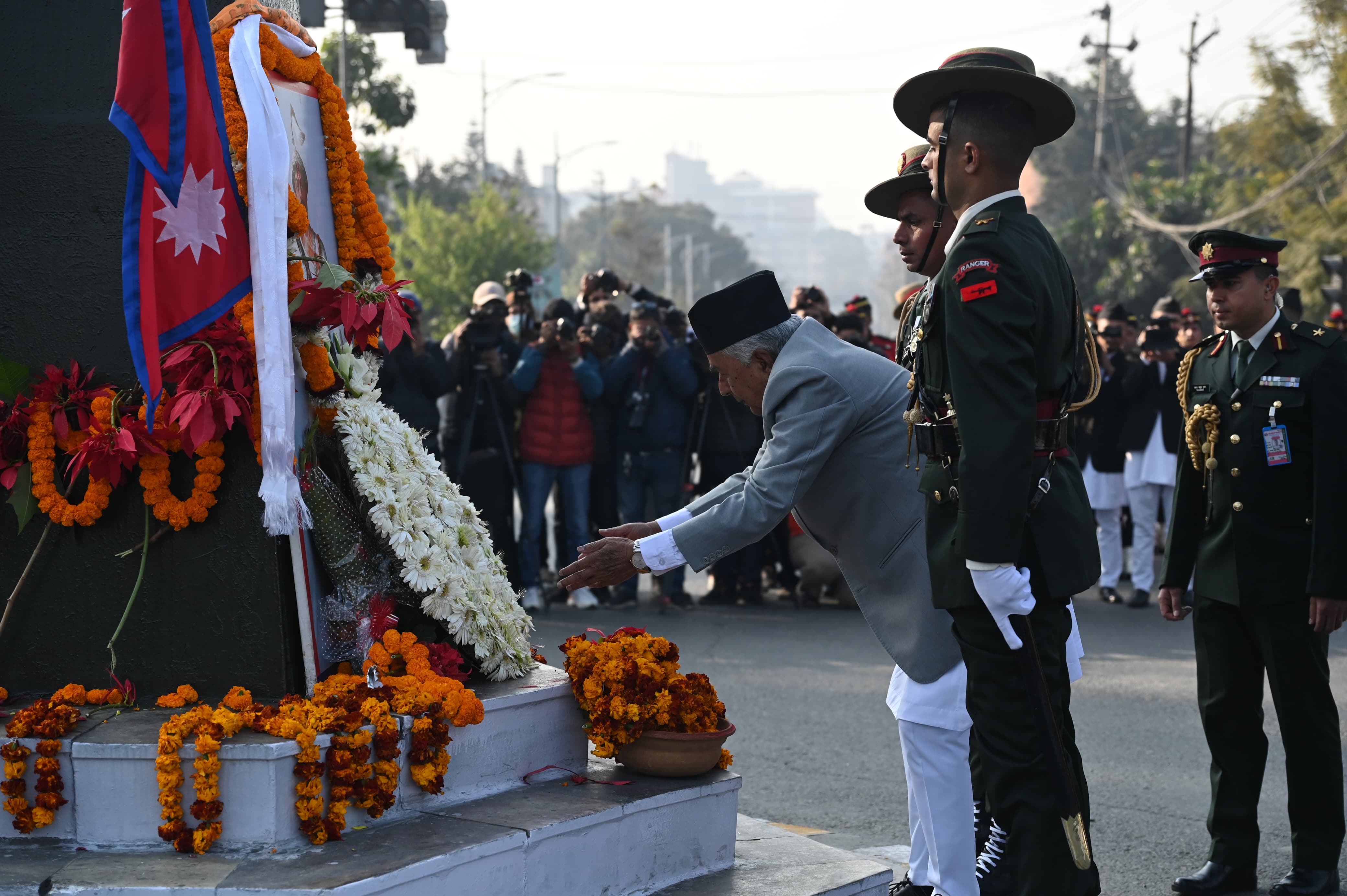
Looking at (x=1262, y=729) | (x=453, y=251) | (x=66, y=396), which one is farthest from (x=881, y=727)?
(x=453, y=251)

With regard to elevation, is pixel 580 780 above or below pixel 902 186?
below

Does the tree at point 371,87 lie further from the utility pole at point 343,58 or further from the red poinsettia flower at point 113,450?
the red poinsettia flower at point 113,450

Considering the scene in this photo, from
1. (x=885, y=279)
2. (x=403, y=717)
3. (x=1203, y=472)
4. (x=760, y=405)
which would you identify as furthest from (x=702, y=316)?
(x=885, y=279)

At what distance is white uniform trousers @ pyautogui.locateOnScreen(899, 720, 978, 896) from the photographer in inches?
148

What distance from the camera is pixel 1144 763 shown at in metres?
6.04

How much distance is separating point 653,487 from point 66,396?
6.30m

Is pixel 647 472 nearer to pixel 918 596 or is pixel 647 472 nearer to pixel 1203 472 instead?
pixel 1203 472

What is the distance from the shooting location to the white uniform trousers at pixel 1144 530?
10156 mm

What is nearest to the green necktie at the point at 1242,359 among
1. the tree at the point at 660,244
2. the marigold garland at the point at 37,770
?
the marigold garland at the point at 37,770

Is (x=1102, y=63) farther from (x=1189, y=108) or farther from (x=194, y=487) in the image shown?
(x=194, y=487)

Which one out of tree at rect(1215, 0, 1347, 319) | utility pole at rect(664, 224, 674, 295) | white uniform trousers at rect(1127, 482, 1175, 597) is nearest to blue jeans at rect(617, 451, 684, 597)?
white uniform trousers at rect(1127, 482, 1175, 597)

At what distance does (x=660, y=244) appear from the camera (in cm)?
7962

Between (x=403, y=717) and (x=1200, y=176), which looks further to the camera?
(x=1200, y=176)

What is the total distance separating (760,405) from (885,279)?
154286 mm
